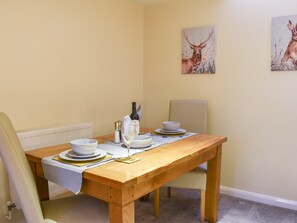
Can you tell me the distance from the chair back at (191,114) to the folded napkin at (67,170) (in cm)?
140

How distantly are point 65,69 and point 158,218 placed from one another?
5.25ft

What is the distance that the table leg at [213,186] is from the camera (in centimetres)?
A: 231

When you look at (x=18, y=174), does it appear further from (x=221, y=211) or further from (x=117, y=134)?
(x=221, y=211)

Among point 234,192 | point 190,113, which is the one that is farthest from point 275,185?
point 190,113

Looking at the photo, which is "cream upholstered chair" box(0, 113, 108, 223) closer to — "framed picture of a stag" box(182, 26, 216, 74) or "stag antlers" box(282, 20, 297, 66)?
"framed picture of a stag" box(182, 26, 216, 74)

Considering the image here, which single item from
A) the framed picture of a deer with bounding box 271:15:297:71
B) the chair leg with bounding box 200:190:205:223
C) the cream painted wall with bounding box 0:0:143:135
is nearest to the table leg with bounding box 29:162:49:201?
the cream painted wall with bounding box 0:0:143:135

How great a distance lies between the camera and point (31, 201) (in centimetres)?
128

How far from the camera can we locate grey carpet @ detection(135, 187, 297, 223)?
2.42 m

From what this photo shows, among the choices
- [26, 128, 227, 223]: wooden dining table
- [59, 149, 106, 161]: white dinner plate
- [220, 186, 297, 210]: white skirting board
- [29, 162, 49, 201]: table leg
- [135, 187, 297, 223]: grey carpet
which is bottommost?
[135, 187, 297, 223]: grey carpet

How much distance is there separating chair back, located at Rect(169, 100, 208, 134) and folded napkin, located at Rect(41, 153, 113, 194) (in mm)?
1397

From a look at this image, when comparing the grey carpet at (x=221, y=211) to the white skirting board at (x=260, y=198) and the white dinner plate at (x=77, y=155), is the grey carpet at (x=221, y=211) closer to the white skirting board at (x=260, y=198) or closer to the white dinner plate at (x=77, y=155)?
the white skirting board at (x=260, y=198)

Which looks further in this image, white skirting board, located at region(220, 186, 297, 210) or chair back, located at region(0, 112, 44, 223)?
white skirting board, located at region(220, 186, 297, 210)

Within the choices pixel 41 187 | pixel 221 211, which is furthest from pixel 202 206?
pixel 41 187

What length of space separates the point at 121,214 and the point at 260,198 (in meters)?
1.95
